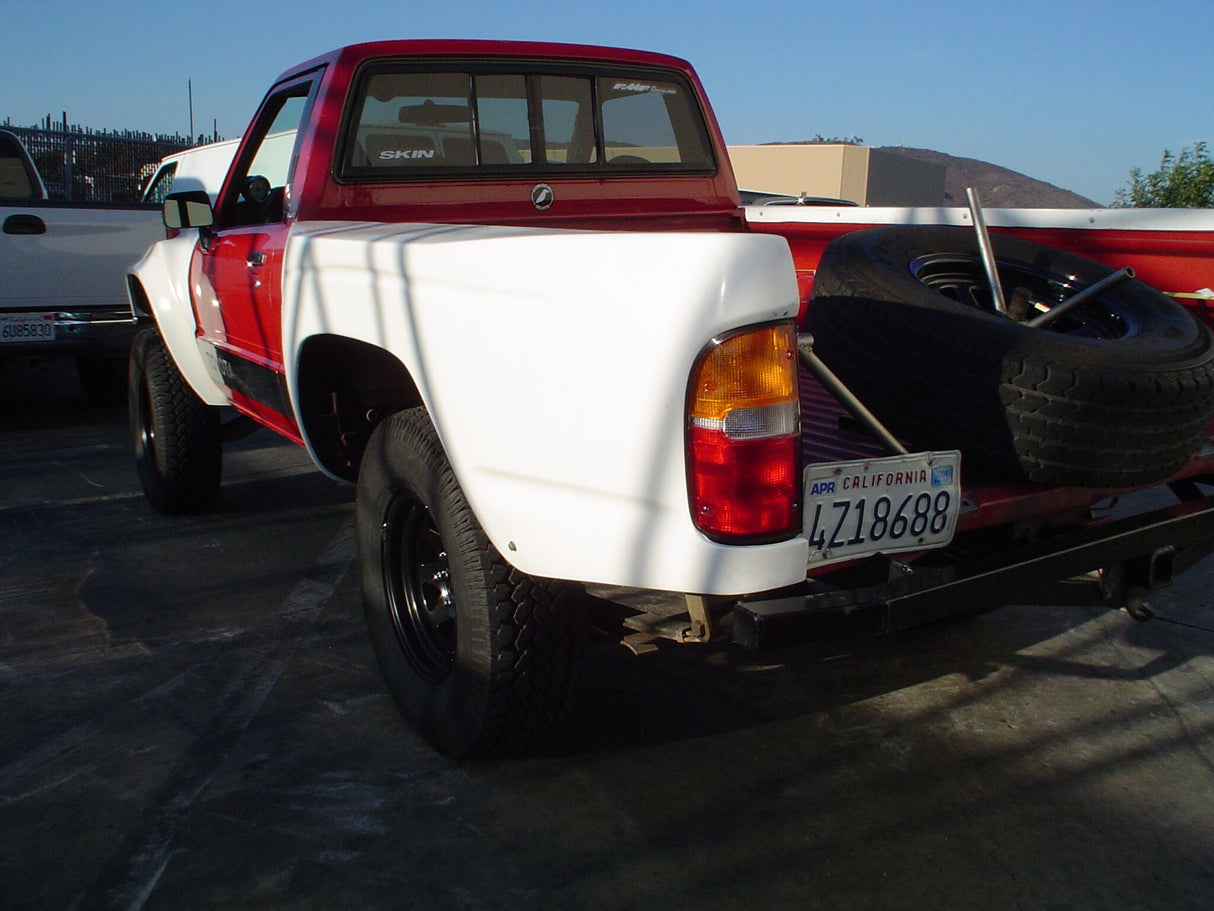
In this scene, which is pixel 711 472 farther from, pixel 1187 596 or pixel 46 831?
pixel 1187 596

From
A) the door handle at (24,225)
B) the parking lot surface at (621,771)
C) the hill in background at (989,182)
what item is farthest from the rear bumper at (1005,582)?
the hill in background at (989,182)

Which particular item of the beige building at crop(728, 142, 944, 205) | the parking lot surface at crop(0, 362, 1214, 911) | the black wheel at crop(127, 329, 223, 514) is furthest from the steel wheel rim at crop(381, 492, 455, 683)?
the beige building at crop(728, 142, 944, 205)

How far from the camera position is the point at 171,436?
16.0 feet

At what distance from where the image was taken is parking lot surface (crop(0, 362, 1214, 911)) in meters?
2.37

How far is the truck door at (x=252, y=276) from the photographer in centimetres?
357

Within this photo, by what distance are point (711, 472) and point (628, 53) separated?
2684 millimetres

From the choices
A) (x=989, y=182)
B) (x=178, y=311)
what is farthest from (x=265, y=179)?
(x=989, y=182)

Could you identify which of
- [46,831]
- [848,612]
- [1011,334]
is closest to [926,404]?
[1011,334]

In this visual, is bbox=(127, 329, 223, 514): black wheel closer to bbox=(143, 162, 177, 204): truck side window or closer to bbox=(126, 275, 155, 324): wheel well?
bbox=(126, 275, 155, 324): wheel well

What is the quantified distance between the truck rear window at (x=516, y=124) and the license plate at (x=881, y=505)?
2.16 metres

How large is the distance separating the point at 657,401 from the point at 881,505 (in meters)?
0.52

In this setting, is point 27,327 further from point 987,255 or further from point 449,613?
point 987,255

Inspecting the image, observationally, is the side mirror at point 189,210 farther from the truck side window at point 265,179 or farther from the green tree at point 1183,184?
the green tree at point 1183,184

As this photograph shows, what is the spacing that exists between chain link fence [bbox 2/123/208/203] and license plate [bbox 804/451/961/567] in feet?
55.6
